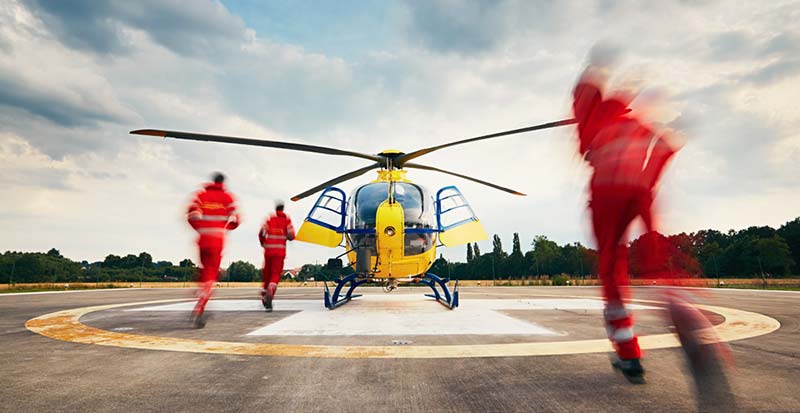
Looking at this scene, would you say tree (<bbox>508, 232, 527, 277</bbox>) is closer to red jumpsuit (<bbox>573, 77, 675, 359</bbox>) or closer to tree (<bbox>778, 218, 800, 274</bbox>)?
tree (<bbox>778, 218, 800, 274</bbox>)

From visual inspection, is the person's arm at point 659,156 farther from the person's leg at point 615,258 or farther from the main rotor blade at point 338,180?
the main rotor blade at point 338,180

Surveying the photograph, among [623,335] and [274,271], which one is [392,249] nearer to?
[274,271]

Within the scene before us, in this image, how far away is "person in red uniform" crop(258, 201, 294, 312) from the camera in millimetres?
7762

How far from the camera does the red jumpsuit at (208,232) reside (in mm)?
5434

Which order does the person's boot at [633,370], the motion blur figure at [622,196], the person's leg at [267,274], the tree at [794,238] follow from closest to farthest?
the motion blur figure at [622,196] → the person's boot at [633,370] → the person's leg at [267,274] → the tree at [794,238]

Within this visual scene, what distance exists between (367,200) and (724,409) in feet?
22.0

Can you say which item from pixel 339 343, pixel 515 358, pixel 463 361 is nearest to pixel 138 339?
pixel 339 343

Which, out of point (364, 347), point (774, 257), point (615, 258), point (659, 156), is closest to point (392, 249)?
point (364, 347)

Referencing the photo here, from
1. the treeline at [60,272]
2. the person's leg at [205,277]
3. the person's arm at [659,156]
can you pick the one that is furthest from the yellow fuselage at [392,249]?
the treeline at [60,272]

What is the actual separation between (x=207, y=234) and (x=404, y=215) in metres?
3.89

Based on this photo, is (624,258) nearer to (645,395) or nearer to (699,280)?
(699,280)

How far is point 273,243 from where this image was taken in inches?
307

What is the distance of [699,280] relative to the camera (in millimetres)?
2498

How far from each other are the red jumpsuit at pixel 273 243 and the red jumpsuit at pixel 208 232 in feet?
7.02
